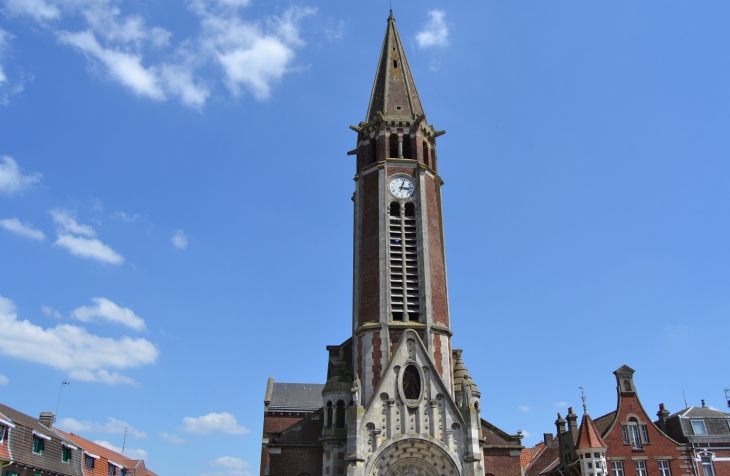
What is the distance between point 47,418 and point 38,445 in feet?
38.4

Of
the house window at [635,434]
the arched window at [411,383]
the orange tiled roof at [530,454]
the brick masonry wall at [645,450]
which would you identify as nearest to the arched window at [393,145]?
the arched window at [411,383]

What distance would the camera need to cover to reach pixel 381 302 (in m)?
40.3

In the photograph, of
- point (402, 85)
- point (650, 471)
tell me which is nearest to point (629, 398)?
point (650, 471)

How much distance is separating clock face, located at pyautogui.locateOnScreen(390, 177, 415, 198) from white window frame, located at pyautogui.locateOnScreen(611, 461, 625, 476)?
70.9 feet

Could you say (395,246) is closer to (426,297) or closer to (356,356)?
(426,297)

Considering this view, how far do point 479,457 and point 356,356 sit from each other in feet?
31.0

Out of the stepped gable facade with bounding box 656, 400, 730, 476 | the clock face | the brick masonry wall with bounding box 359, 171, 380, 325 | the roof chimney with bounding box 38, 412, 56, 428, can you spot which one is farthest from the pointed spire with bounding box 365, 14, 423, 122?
the roof chimney with bounding box 38, 412, 56, 428

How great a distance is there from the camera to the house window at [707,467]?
4069cm

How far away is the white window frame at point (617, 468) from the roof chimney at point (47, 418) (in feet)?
126

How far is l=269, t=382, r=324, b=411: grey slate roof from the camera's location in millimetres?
61062

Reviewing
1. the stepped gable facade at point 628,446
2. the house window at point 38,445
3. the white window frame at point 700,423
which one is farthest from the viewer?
the white window frame at point 700,423

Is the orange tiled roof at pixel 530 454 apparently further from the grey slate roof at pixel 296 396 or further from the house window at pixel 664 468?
the grey slate roof at pixel 296 396

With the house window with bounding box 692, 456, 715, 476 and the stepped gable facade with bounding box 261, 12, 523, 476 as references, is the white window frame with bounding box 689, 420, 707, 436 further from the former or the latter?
the stepped gable facade with bounding box 261, 12, 523, 476

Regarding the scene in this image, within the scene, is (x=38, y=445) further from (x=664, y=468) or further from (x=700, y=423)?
(x=700, y=423)
